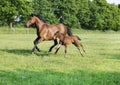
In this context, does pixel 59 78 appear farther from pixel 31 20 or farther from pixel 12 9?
pixel 12 9

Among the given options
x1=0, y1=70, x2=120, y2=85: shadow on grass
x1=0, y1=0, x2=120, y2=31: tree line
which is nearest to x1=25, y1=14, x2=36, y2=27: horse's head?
x1=0, y1=70, x2=120, y2=85: shadow on grass

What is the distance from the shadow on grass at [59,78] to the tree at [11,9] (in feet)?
234

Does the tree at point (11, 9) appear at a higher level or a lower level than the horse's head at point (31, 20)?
lower

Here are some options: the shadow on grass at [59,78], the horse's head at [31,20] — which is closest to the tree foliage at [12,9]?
the horse's head at [31,20]

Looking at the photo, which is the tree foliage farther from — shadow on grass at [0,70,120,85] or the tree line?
shadow on grass at [0,70,120,85]

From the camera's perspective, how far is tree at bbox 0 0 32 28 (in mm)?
83062

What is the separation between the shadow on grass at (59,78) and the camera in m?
10.5

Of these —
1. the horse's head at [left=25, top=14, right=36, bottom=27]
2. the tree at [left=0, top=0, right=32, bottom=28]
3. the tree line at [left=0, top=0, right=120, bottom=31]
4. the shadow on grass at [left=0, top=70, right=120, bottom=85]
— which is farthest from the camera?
the tree line at [left=0, top=0, right=120, bottom=31]

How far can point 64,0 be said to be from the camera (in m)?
99.4

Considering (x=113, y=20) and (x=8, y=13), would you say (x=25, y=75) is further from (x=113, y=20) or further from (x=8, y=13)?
(x=113, y=20)

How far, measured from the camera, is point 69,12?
324 feet

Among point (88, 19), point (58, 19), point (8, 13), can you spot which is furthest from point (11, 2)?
point (88, 19)

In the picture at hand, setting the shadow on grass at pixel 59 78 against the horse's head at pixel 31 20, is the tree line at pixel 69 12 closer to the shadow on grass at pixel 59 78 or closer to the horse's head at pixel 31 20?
the horse's head at pixel 31 20

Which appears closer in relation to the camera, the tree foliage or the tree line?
the tree foliage
